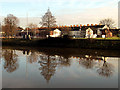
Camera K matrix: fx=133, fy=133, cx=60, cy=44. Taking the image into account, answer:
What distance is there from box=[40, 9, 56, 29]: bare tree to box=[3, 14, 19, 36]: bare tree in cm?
1327

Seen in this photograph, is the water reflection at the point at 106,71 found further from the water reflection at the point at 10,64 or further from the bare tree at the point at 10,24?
the bare tree at the point at 10,24

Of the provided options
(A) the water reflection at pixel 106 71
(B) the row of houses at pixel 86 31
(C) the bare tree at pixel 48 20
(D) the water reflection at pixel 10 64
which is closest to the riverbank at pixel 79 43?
(C) the bare tree at pixel 48 20

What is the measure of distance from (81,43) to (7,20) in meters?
35.7

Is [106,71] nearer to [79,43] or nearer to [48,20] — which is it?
[79,43]

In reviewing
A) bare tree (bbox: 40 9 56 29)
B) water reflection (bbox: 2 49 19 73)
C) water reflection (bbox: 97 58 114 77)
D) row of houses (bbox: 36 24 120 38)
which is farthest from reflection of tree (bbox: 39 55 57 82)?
row of houses (bbox: 36 24 120 38)

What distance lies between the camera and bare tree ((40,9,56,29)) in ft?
153

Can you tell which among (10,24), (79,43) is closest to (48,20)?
(10,24)

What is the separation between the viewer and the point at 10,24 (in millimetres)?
52969

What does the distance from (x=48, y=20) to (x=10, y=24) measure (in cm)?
1675

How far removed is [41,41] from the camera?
115 ft

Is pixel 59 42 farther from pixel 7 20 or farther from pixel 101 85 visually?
pixel 7 20

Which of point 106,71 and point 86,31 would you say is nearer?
point 106,71

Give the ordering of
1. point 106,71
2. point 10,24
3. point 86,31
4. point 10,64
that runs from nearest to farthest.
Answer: point 106,71
point 10,64
point 10,24
point 86,31

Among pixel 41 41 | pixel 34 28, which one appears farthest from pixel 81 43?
pixel 34 28
